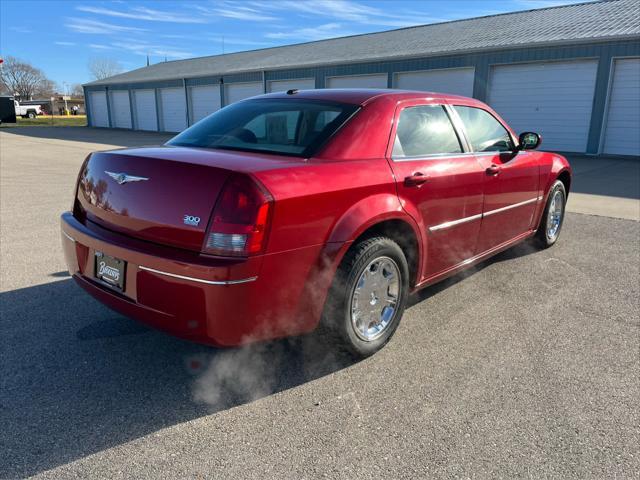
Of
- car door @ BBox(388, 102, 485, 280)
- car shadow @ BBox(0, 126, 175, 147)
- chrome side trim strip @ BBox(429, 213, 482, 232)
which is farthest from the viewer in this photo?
car shadow @ BBox(0, 126, 175, 147)

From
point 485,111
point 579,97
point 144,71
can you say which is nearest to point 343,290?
point 485,111

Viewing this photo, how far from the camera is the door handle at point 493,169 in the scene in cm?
395

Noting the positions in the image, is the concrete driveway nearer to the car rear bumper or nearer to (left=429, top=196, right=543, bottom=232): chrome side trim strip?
the car rear bumper

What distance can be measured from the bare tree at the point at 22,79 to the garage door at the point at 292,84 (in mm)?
86910

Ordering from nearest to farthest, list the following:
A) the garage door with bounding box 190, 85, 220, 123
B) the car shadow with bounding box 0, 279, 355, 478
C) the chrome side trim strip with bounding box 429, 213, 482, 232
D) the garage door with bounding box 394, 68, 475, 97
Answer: the car shadow with bounding box 0, 279, 355, 478 < the chrome side trim strip with bounding box 429, 213, 482, 232 < the garage door with bounding box 394, 68, 475, 97 < the garage door with bounding box 190, 85, 220, 123

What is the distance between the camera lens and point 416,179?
10.5 feet

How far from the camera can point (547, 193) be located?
5.21 meters

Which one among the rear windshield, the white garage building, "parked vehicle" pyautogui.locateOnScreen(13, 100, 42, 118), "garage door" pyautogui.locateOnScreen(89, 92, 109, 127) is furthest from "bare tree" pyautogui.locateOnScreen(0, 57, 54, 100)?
the rear windshield

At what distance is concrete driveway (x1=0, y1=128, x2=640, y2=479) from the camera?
2184mm

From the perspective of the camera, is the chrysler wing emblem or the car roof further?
the car roof

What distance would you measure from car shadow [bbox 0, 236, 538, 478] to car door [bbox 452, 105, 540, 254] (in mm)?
1907

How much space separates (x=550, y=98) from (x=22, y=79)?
105 m

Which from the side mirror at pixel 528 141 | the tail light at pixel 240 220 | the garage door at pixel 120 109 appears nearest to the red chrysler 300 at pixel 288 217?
the tail light at pixel 240 220

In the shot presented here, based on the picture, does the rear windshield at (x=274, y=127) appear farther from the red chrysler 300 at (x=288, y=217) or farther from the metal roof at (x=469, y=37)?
the metal roof at (x=469, y=37)
